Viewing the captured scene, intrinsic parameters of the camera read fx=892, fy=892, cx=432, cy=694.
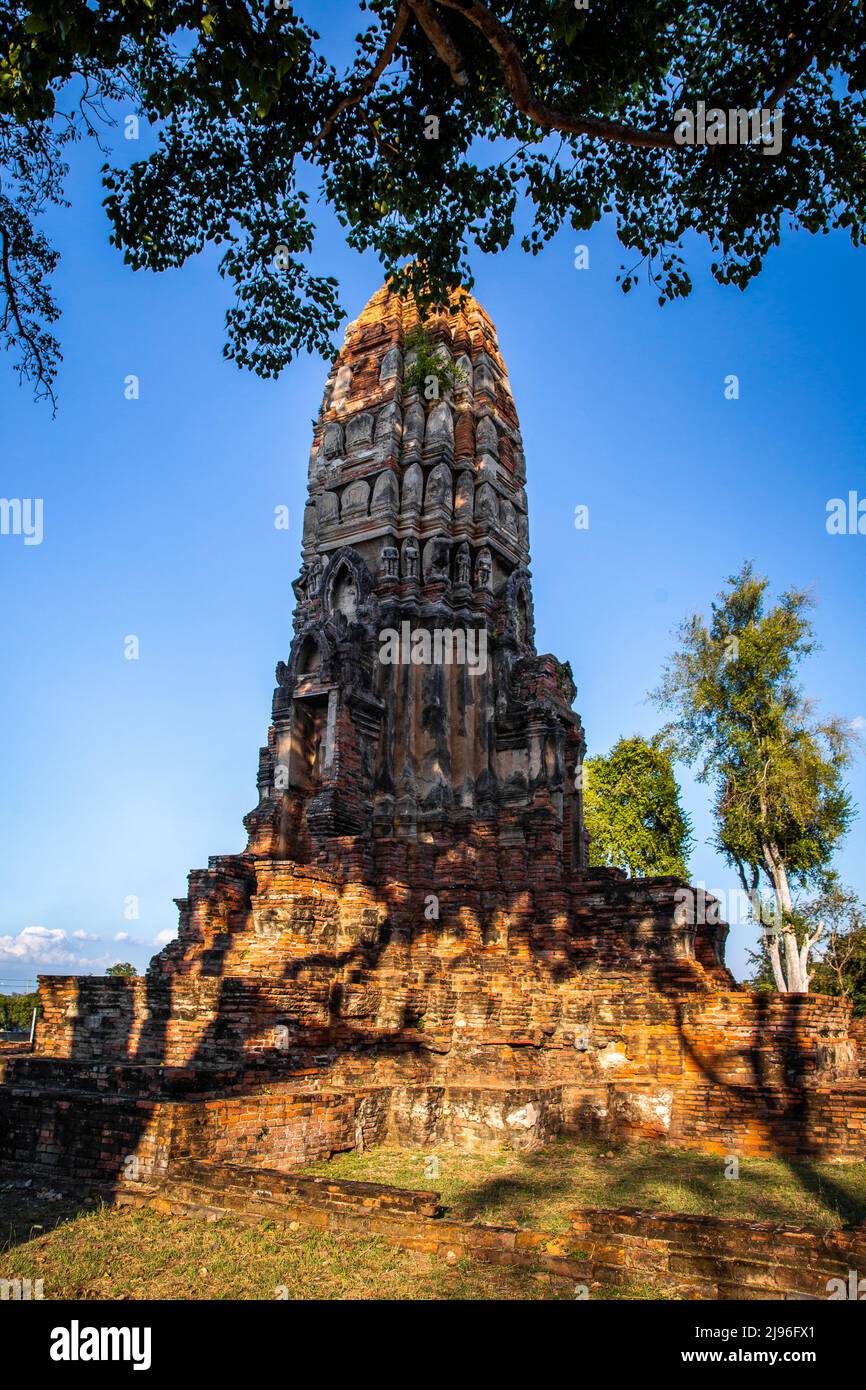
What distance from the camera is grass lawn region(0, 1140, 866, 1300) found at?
15.9 ft

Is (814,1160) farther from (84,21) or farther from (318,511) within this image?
(318,511)

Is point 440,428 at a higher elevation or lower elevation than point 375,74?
higher

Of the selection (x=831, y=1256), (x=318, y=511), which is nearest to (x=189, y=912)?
(x=318, y=511)

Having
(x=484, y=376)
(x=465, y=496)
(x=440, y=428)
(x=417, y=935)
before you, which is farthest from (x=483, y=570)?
(x=417, y=935)

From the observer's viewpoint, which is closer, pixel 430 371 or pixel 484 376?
pixel 430 371

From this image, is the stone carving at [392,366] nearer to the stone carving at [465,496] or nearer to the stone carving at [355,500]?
the stone carving at [355,500]

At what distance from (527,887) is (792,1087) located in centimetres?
475

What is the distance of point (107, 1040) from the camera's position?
39.1 feet

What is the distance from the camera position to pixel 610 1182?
7.99 m

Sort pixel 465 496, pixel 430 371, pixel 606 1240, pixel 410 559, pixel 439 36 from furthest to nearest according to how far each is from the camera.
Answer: pixel 430 371 < pixel 465 496 < pixel 410 559 < pixel 439 36 < pixel 606 1240

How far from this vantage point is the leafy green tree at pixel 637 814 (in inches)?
1196

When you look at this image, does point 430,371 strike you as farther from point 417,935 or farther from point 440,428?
point 417,935

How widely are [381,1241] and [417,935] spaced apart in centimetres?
759
